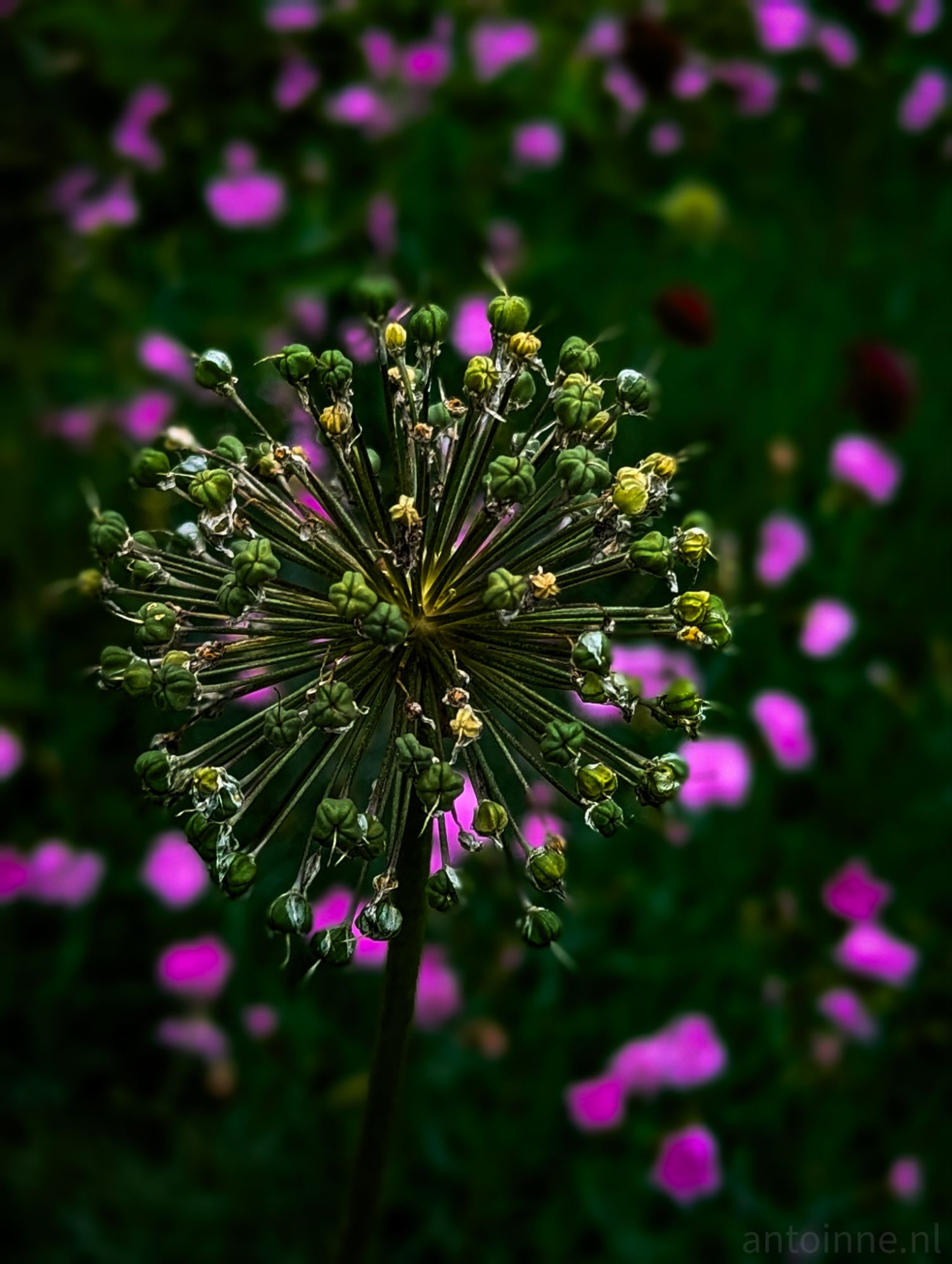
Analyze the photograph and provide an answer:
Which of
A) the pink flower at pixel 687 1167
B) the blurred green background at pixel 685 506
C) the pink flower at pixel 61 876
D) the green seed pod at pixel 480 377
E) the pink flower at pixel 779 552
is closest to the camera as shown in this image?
the green seed pod at pixel 480 377

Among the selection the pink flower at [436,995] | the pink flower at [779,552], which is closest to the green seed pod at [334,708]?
the pink flower at [436,995]

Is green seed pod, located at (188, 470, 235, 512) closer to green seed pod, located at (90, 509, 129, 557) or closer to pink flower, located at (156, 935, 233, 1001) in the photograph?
green seed pod, located at (90, 509, 129, 557)

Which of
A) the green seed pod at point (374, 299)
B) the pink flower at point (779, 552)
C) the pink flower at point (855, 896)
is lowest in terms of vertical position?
the green seed pod at point (374, 299)

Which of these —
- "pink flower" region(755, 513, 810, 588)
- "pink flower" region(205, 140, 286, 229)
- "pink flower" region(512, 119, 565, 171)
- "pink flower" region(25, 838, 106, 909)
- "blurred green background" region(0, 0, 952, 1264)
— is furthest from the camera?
"pink flower" region(512, 119, 565, 171)

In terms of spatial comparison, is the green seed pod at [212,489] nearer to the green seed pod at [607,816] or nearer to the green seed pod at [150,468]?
the green seed pod at [150,468]

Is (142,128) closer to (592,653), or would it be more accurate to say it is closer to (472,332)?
(472,332)

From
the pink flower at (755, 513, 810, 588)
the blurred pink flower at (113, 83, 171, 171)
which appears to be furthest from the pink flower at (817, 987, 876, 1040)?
the blurred pink flower at (113, 83, 171, 171)

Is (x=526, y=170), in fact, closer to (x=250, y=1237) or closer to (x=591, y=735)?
(x=591, y=735)
